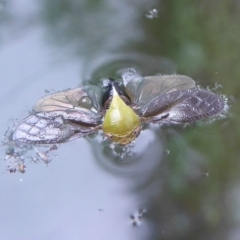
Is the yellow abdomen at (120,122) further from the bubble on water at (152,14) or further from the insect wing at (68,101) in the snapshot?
the bubble on water at (152,14)

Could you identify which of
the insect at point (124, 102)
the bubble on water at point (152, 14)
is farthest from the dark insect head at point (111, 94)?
the bubble on water at point (152, 14)

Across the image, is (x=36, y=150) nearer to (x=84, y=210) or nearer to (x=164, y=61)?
(x=84, y=210)

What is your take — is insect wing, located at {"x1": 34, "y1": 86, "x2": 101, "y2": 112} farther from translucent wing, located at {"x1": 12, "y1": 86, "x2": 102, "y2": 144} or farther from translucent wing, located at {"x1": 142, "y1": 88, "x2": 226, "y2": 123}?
translucent wing, located at {"x1": 142, "y1": 88, "x2": 226, "y2": 123}

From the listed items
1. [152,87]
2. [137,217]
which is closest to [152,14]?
[152,87]

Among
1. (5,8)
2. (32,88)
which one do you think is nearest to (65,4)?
(5,8)

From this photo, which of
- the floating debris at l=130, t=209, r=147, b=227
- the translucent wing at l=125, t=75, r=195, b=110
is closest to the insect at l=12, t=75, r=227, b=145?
the translucent wing at l=125, t=75, r=195, b=110
